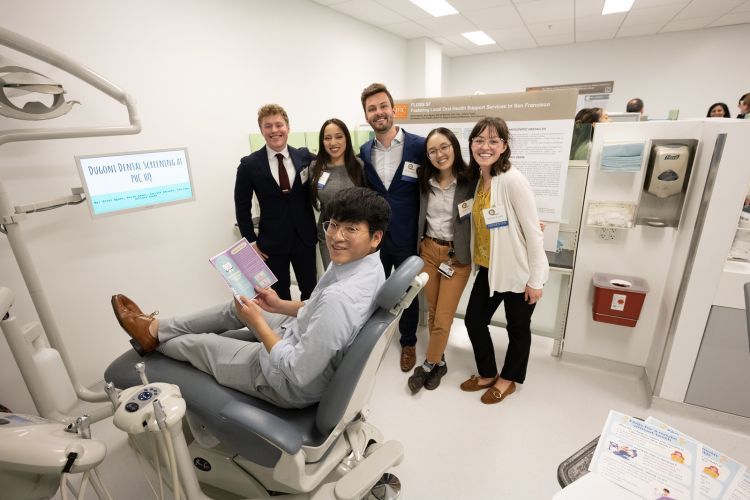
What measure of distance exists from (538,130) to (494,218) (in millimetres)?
792

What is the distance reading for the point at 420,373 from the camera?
222cm

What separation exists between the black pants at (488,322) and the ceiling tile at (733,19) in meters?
6.35

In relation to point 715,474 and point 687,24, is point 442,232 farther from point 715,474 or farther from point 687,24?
point 687,24

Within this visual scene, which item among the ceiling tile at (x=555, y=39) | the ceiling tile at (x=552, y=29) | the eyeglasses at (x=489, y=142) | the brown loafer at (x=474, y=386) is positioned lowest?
the brown loafer at (x=474, y=386)

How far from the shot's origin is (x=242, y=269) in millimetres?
1521

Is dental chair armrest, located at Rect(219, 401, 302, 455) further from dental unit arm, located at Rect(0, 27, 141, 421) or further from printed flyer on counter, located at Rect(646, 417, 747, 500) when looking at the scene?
dental unit arm, located at Rect(0, 27, 141, 421)

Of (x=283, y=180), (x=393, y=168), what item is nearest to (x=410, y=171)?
(x=393, y=168)

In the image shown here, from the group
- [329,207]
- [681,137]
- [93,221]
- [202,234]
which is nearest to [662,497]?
[329,207]

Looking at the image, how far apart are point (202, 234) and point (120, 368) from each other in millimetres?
1547

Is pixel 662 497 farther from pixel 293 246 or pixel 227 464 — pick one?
pixel 293 246

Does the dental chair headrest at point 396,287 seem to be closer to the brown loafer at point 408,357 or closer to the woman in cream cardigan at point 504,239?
the woman in cream cardigan at point 504,239

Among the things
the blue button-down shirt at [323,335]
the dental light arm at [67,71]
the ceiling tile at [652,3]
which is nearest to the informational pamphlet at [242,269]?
the blue button-down shirt at [323,335]

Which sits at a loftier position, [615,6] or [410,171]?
[615,6]

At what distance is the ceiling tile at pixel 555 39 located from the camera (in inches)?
247
